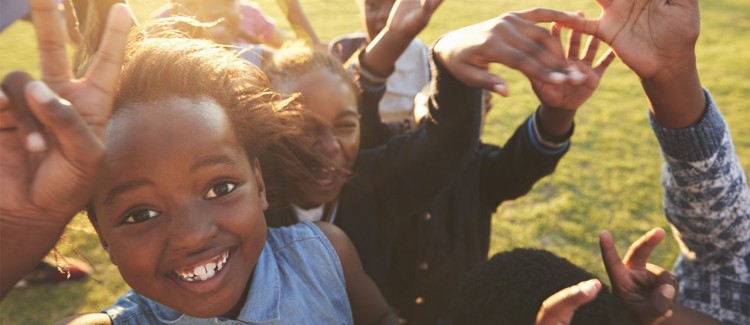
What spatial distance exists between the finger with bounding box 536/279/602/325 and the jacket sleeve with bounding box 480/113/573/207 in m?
0.82

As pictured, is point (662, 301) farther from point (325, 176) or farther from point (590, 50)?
point (325, 176)

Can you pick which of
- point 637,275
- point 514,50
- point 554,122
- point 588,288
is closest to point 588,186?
point 554,122

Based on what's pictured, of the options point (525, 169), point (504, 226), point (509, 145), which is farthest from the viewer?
point (504, 226)

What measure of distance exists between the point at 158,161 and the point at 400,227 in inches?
49.6

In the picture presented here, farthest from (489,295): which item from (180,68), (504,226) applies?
(504,226)

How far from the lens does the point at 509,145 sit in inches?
80.9

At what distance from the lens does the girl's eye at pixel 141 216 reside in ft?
3.65

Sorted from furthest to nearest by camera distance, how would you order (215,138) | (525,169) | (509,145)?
(509,145) → (525,169) → (215,138)

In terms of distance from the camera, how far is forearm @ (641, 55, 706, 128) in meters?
1.34

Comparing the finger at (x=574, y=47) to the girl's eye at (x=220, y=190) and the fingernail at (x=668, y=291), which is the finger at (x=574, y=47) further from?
the girl's eye at (x=220, y=190)

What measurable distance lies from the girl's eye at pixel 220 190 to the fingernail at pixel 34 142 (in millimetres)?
417

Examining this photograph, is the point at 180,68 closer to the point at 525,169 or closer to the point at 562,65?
the point at 562,65

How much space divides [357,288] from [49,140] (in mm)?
981

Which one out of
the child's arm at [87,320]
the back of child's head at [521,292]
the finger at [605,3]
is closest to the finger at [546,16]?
the finger at [605,3]
